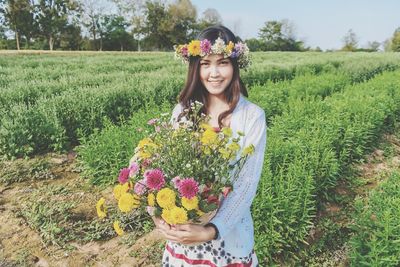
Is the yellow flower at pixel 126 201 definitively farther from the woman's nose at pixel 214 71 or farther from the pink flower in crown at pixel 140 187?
the woman's nose at pixel 214 71

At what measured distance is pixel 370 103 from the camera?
23.3 ft

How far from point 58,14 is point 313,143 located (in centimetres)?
5312

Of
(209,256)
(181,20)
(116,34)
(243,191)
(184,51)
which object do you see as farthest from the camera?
(181,20)

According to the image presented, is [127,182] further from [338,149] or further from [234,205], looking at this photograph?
[338,149]

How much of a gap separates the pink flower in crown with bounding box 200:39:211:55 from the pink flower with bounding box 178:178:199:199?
2.49ft

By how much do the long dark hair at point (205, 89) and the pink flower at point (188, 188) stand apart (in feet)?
2.21

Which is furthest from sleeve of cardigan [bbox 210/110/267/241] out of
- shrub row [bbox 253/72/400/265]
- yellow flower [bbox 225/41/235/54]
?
shrub row [bbox 253/72/400/265]

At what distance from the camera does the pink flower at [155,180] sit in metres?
1.46

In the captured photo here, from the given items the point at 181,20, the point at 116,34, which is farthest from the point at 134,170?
the point at 181,20

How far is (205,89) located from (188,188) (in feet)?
2.82

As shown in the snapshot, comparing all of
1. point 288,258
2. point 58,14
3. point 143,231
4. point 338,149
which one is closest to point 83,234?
point 143,231

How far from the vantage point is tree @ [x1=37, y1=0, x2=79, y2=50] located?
49844 mm

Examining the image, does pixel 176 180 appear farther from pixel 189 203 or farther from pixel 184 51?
pixel 184 51

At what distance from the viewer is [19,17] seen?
47438 millimetres
